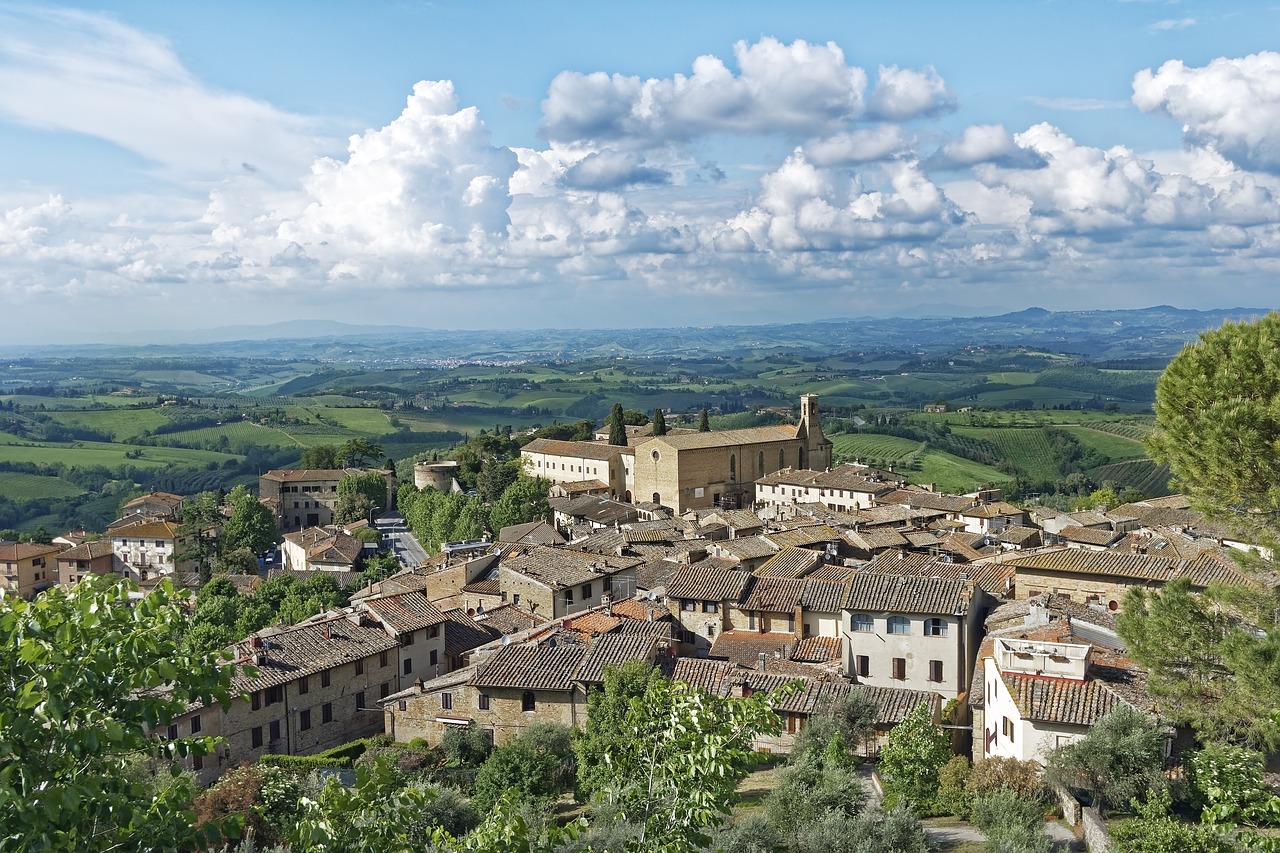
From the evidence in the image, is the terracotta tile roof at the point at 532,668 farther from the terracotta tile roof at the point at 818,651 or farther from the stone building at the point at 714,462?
the stone building at the point at 714,462

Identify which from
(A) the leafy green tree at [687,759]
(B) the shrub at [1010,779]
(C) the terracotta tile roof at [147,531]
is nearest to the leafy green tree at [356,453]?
(C) the terracotta tile roof at [147,531]

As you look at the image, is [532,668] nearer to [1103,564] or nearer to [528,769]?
[528,769]

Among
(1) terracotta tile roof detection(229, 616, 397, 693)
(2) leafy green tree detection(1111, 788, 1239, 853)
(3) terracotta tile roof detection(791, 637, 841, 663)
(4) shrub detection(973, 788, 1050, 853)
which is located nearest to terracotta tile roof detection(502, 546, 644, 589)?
(1) terracotta tile roof detection(229, 616, 397, 693)

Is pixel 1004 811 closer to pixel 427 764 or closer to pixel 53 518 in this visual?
pixel 427 764

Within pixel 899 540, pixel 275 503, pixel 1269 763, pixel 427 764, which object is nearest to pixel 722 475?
pixel 899 540

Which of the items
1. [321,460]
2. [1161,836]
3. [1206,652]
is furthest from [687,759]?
[321,460]

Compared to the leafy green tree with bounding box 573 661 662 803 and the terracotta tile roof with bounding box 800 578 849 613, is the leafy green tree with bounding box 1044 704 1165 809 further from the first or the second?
the terracotta tile roof with bounding box 800 578 849 613
